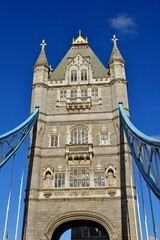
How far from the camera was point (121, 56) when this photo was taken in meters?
28.3

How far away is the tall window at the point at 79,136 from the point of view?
936 inches

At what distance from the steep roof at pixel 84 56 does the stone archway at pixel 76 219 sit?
44.6 feet

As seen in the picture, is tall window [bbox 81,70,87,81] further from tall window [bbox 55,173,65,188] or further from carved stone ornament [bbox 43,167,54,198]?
tall window [bbox 55,173,65,188]

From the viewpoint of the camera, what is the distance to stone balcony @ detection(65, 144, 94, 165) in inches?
888

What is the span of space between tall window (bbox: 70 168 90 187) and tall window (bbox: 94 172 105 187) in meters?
0.64

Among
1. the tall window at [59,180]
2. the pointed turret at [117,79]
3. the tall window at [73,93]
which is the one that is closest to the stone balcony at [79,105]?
the tall window at [73,93]

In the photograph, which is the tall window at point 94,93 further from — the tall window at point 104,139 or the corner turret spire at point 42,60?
the corner turret spire at point 42,60

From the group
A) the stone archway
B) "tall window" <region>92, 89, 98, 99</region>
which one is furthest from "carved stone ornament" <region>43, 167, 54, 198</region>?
"tall window" <region>92, 89, 98, 99</region>

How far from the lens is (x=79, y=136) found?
24.0m

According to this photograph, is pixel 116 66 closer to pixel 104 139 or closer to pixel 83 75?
pixel 83 75

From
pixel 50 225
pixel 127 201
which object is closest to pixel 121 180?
pixel 127 201

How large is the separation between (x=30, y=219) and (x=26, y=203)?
1.33 metres

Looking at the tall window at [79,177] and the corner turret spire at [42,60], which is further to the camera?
the corner turret spire at [42,60]

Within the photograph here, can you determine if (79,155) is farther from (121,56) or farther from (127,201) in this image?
(121,56)
